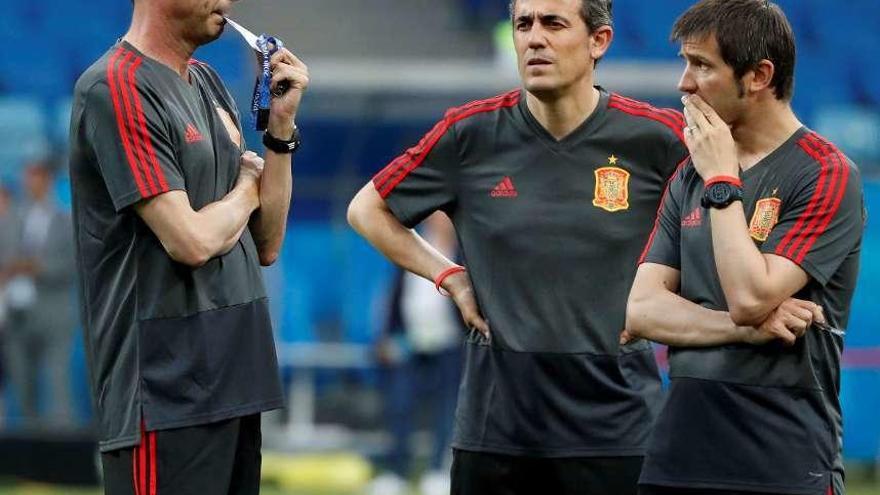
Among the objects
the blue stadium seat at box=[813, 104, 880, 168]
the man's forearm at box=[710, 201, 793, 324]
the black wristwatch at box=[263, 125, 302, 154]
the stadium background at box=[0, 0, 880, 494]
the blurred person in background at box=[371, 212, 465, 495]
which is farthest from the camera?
the blue stadium seat at box=[813, 104, 880, 168]

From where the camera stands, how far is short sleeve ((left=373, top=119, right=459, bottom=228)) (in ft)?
17.8

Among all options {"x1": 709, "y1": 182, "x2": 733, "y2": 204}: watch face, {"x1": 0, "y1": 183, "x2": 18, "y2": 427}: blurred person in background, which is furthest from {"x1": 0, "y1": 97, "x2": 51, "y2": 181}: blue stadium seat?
{"x1": 709, "y1": 182, "x2": 733, "y2": 204}: watch face

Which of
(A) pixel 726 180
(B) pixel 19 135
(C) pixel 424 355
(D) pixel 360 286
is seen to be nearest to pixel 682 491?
(A) pixel 726 180

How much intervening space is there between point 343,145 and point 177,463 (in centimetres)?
945

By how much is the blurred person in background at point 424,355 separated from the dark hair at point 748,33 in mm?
6762

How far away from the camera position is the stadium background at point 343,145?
12.6 m

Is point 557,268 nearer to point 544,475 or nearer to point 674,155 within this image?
point 674,155

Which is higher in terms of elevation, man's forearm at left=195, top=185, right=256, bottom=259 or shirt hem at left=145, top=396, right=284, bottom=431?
man's forearm at left=195, top=185, right=256, bottom=259

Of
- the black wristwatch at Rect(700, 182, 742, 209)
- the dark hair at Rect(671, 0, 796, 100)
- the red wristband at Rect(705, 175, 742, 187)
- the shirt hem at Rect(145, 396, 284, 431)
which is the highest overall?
the dark hair at Rect(671, 0, 796, 100)

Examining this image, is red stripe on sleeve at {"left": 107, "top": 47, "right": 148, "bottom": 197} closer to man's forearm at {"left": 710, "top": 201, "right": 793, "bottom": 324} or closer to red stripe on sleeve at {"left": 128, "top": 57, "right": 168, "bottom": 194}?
red stripe on sleeve at {"left": 128, "top": 57, "right": 168, "bottom": 194}

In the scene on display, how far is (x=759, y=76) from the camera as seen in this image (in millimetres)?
4457

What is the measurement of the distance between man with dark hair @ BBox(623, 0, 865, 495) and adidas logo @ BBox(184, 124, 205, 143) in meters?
1.35

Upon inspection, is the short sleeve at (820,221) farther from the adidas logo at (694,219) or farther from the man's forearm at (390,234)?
the man's forearm at (390,234)

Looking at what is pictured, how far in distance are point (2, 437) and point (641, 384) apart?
25.1 ft
